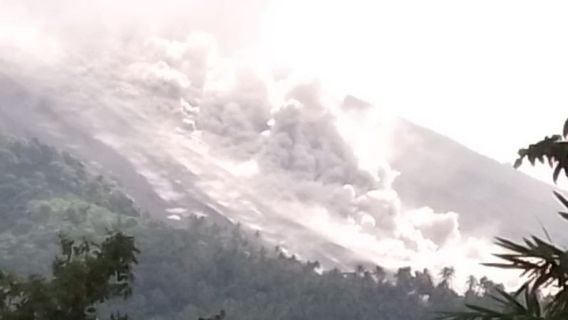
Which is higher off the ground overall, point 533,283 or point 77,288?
point 77,288

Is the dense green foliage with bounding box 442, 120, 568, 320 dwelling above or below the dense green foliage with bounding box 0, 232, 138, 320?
below

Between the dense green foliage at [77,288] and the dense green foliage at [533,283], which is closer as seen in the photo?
the dense green foliage at [533,283]

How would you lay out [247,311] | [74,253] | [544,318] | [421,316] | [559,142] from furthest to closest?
[421,316]
[247,311]
[74,253]
[559,142]
[544,318]

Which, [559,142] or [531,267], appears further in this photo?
[559,142]

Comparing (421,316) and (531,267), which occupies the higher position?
(421,316)

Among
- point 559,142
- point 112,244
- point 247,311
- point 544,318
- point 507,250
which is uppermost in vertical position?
Result: point 247,311

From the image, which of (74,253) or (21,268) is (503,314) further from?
(21,268)

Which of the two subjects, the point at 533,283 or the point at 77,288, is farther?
the point at 77,288

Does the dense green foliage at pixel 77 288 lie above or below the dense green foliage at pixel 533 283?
above

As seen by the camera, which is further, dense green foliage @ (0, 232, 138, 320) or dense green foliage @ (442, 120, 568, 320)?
dense green foliage @ (0, 232, 138, 320)

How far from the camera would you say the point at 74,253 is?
1923 centimetres

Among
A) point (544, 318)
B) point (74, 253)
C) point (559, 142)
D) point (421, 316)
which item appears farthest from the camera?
point (421, 316)

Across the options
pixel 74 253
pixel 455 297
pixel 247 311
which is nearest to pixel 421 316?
pixel 455 297

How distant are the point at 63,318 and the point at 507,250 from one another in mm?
12585
